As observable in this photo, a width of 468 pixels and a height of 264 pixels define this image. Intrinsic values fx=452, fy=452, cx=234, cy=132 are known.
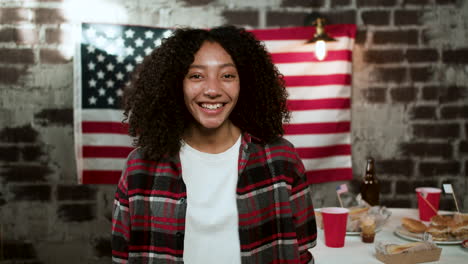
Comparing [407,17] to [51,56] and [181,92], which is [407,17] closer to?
[181,92]

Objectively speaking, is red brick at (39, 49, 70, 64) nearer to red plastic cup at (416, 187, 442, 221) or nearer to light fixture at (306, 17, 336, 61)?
light fixture at (306, 17, 336, 61)

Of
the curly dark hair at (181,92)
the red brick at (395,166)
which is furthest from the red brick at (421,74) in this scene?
the curly dark hair at (181,92)

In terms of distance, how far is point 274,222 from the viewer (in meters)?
1.46

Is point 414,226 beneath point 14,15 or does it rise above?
beneath

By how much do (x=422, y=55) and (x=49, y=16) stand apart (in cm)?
250

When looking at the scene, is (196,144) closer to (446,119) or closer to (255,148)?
(255,148)

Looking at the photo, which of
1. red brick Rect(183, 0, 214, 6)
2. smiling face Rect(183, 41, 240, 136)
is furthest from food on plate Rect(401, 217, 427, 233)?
red brick Rect(183, 0, 214, 6)

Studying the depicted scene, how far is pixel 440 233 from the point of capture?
184cm

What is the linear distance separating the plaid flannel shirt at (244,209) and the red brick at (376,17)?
1.87m

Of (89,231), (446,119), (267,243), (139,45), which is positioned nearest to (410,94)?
(446,119)

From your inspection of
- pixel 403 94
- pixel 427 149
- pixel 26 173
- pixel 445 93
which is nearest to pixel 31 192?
pixel 26 173

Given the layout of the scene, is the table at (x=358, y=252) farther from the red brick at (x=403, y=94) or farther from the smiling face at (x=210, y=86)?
the red brick at (x=403, y=94)

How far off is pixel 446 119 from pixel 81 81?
2454 millimetres

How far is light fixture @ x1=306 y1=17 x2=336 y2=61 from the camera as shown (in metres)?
2.83
